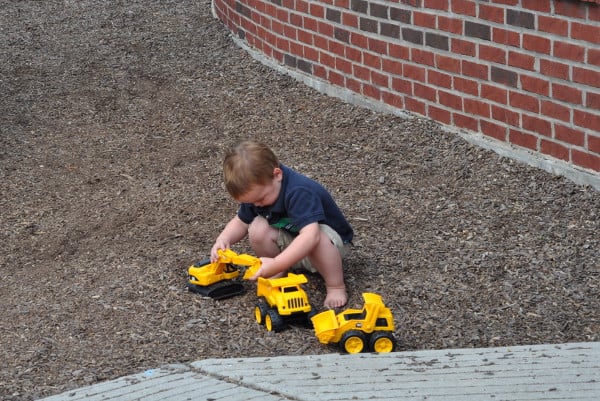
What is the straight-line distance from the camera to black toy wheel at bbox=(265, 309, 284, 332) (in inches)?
154

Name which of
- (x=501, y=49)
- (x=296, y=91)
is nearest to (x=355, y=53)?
(x=296, y=91)

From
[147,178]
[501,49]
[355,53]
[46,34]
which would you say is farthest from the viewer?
[46,34]

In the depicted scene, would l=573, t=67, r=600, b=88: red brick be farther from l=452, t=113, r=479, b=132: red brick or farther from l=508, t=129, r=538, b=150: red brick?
l=452, t=113, r=479, b=132: red brick

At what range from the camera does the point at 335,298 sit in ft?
13.7

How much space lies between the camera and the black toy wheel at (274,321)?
12.9ft

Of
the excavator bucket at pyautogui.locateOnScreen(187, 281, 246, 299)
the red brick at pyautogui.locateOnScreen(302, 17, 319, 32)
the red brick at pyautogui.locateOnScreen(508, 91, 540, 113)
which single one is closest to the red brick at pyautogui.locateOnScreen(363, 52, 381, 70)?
the red brick at pyautogui.locateOnScreen(302, 17, 319, 32)

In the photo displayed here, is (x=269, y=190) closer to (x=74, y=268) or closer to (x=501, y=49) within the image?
(x=74, y=268)

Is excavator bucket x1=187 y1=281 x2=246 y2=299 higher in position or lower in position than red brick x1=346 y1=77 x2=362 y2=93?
lower

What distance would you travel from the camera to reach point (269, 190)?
164 inches

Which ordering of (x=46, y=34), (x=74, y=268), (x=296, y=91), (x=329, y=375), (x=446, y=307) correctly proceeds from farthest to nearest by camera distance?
(x=46, y=34) → (x=296, y=91) → (x=74, y=268) → (x=446, y=307) → (x=329, y=375)

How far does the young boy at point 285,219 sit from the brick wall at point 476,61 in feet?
4.96

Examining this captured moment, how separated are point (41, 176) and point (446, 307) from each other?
3.03 meters

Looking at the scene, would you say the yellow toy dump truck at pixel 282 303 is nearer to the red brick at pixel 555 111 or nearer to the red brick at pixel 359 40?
the red brick at pixel 555 111

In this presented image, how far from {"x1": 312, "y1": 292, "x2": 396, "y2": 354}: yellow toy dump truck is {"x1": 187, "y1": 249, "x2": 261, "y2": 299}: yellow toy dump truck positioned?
1.93 feet
